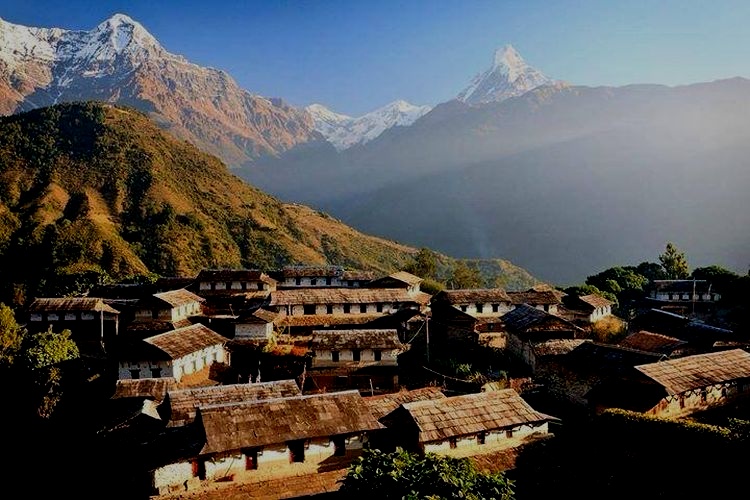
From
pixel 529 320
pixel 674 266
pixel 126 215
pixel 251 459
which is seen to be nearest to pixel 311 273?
pixel 529 320

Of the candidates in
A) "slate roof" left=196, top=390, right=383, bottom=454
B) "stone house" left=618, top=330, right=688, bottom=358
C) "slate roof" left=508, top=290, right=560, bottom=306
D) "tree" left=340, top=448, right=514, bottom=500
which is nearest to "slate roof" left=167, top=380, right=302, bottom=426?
"slate roof" left=196, top=390, right=383, bottom=454

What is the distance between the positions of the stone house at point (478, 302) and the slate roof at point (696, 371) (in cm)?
2315

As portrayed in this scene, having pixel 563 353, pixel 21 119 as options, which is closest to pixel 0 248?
pixel 21 119

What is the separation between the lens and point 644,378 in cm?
2659

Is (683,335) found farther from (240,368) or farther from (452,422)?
(240,368)

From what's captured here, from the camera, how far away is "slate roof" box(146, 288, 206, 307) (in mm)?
50500

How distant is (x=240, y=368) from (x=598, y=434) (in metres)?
28.7

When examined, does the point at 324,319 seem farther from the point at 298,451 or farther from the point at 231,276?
the point at 298,451

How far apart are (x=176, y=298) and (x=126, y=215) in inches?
2716

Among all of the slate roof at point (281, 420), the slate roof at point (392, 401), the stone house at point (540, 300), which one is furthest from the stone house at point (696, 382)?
the stone house at point (540, 300)

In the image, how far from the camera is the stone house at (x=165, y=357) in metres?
38.7

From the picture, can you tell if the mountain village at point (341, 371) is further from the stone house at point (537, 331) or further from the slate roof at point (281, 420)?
the stone house at point (537, 331)

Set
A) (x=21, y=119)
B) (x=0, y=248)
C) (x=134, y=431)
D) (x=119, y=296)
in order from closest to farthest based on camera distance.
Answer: (x=134, y=431), (x=119, y=296), (x=0, y=248), (x=21, y=119)

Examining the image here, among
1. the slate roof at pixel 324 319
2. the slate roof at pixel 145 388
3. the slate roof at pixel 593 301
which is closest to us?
the slate roof at pixel 145 388
